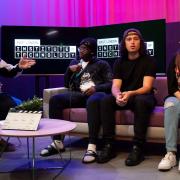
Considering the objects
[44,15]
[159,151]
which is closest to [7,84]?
[44,15]

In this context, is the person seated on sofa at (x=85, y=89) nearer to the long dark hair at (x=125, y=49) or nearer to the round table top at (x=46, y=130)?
the long dark hair at (x=125, y=49)

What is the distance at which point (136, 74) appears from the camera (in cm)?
316

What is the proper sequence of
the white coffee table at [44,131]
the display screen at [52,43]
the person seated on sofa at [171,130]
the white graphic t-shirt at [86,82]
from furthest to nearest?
the display screen at [52,43], the white graphic t-shirt at [86,82], the person seated on sofa at [171,130], the white coffee table at [44,131]

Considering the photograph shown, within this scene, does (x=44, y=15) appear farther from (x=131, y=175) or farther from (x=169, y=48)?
(x=131, y=175)

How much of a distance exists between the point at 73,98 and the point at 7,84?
65.5 inches

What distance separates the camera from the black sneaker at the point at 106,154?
2.90 m

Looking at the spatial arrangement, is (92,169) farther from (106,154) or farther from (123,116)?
(123,116)

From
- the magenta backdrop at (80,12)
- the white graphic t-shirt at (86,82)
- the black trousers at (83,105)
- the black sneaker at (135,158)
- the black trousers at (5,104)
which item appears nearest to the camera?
the black sneaker at (135,158)

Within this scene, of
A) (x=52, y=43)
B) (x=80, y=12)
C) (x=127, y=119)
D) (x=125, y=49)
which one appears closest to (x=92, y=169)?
(x=127, y=119)

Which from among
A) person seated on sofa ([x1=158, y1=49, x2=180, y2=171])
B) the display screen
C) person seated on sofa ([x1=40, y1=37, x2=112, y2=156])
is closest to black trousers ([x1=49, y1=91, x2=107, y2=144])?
person seated on sofa ([x1=40, y1=37, x2=112, y2=156])

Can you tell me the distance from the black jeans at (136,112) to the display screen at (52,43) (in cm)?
134

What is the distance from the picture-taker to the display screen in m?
4.30

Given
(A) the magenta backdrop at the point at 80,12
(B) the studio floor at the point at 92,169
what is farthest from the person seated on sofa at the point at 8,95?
(A) the magenta backdrop at the point at 80,12

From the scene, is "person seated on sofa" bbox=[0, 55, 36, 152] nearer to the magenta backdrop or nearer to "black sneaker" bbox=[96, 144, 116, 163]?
"black sneaker" bbox=[96, 144, 116, 163]
